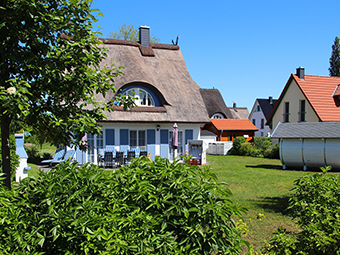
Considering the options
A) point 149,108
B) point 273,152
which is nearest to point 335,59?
point 273,152

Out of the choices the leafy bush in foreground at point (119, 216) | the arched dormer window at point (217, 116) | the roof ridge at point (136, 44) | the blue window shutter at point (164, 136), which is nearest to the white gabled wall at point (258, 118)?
the arched dormer window at point (217, 116)

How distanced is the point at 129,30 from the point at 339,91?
91.3ft

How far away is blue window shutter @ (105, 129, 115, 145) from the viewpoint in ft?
65.4

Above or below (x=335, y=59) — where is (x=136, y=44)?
below

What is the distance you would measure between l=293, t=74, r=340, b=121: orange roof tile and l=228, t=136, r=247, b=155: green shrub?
7.84 meters

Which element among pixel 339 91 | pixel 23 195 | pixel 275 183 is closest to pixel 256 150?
pixel 339 91

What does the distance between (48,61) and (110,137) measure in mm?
15617

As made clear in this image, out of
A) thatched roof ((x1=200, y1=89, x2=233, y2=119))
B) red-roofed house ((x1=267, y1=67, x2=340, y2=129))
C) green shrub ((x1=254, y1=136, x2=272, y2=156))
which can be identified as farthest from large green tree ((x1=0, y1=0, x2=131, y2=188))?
thatched roof ((x1=200, y1=89, x2=233, y2=119))

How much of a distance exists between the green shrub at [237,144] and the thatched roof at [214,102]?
15.8 m

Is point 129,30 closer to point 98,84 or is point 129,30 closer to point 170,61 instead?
point 170,61

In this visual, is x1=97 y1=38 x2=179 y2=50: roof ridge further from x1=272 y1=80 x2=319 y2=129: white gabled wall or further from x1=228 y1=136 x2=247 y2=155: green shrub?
x1=272 y1=80 x2=319 y2=129: white gabled wall

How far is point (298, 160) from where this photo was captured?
18.6 m

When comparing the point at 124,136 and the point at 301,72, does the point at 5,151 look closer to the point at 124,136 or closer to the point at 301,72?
the point at 124,136

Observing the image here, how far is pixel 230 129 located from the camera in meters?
40.2
